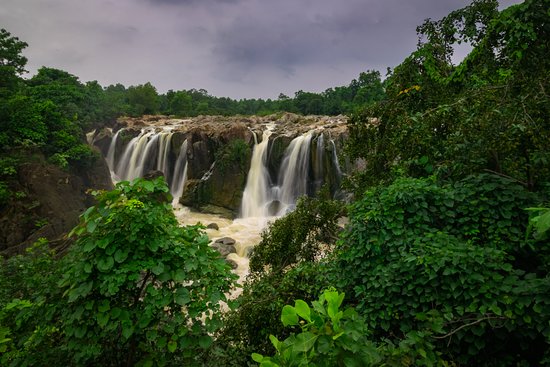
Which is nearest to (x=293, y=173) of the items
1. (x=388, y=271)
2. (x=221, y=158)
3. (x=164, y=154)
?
(x=221, y=158)

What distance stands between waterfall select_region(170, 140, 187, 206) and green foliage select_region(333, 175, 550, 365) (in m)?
19.0

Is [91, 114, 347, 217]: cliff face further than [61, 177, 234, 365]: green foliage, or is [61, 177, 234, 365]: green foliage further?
[91, 114, 347, 217]: cliff face

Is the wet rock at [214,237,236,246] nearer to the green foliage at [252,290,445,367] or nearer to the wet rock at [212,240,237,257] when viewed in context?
the wet rock at [212,240,237,257]

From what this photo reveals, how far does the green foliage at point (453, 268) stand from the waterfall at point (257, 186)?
587 inches

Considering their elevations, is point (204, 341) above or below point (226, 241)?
above

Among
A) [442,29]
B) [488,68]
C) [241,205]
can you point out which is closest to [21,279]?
[488,68]

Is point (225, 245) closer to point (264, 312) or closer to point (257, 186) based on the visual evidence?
point (257, 186)


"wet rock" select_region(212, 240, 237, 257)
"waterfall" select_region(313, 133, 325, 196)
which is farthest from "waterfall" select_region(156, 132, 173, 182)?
"waterfall" select_region(313, 133, 325, 196)

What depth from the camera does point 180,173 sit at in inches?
882

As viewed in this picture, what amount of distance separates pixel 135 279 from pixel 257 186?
57.3ft

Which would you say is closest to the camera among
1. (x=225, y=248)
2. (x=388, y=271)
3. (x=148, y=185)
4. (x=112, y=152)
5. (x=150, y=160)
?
(x=148, y=185)

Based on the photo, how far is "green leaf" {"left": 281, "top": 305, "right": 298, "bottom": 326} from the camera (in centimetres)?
132

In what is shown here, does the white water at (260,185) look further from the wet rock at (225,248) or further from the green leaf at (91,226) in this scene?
the green leaf at (91,226)

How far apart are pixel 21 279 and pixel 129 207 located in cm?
339
